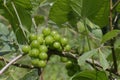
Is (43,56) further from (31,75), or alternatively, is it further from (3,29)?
(3,29)

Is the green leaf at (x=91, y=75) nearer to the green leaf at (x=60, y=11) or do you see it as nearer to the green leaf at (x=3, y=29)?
the green leaf at (x=60, y=11)

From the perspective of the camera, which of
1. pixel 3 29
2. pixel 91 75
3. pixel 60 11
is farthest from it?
pixel 3 29

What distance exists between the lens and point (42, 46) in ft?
3.31

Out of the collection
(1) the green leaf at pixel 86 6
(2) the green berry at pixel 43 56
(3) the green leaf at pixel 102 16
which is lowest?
(2) the green berry at pixel 43 56

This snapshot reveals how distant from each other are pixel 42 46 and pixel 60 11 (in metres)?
0.11

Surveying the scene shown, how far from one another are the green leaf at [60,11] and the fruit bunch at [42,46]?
5 cm

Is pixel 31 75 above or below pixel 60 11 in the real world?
below

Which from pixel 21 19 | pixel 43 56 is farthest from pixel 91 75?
pixel 21 19

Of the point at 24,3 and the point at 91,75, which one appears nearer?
the point at 91,75

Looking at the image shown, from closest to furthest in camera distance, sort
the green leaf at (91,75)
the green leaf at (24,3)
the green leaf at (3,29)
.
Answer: the green leaf at (91,75) → the green leaf at (24,3) → the green leaf at (3,29)

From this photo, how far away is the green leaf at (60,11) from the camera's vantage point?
0.99 m

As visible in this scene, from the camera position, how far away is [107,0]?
972 millimetres

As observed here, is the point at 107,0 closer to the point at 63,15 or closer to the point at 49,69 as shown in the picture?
the point at 63,15

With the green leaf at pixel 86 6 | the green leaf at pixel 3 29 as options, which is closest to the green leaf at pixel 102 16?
the green leaf at pixel 86 6
